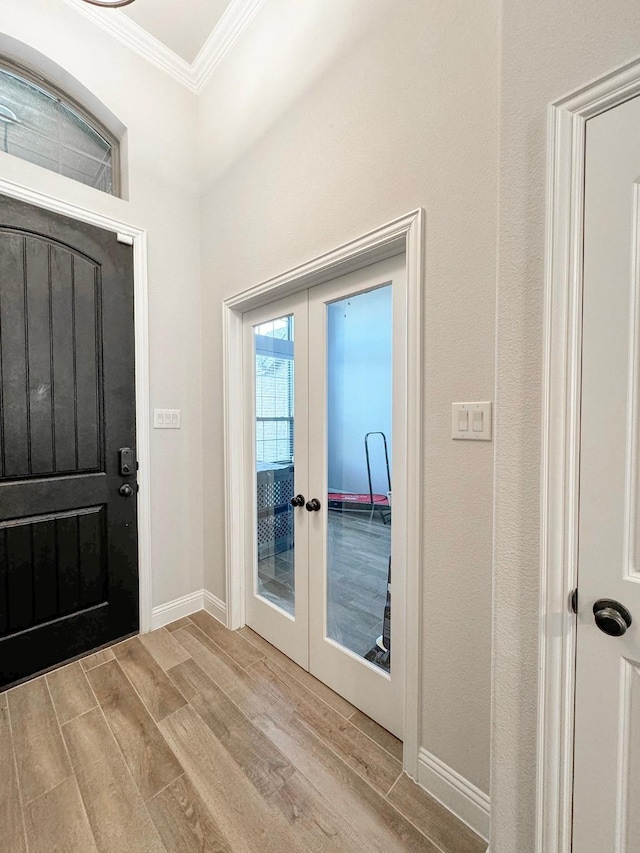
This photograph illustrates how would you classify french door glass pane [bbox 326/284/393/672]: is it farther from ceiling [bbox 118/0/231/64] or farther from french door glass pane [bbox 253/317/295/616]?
ceiling [bbox 118/0/231/64]

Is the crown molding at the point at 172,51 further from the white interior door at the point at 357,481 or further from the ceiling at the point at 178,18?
the white interior door at the point at 357,481

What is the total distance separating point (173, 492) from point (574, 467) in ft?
7.18

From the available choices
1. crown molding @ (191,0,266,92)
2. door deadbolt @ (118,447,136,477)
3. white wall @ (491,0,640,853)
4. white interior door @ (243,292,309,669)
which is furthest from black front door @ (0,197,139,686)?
white wall @ (491,0,640,853)

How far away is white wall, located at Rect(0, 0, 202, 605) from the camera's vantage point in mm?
1910

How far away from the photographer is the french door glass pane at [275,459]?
1899mm

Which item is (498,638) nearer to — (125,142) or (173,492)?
(173,492)

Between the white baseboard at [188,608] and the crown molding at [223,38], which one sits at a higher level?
the crown molding at [223,38]

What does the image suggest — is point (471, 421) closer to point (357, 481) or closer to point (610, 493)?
point (610, 493)

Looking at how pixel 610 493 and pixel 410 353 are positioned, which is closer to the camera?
pixel 610 493

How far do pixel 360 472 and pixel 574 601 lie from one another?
2.94 ft

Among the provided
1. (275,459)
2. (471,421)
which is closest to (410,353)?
(471,421)

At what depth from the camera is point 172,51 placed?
83.7 inches

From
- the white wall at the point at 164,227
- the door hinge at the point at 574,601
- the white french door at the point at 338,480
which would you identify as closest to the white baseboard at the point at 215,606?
the white wall at the point at 164,227

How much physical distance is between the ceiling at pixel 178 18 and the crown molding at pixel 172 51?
0.02 m
